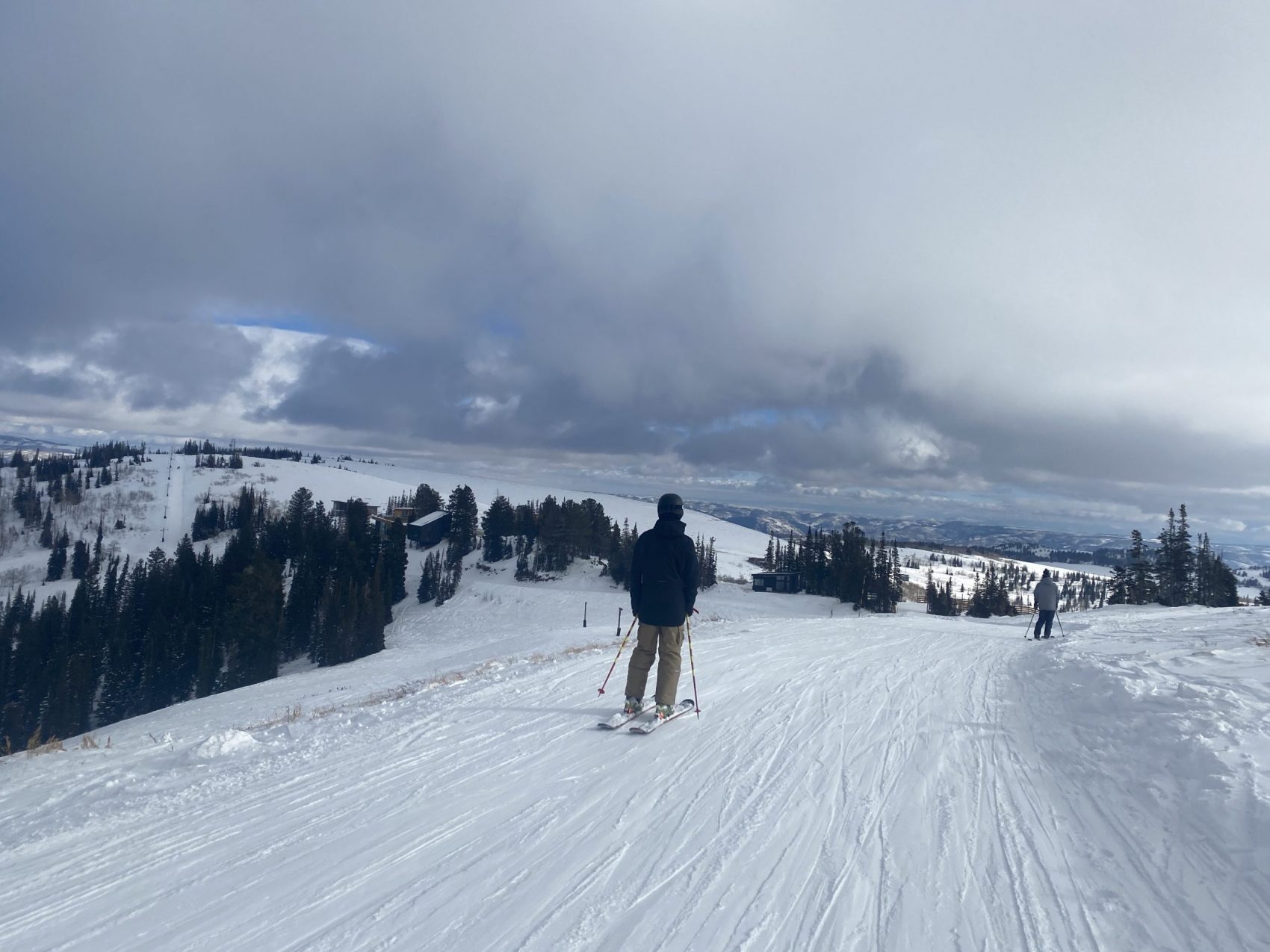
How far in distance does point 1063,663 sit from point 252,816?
13062mm

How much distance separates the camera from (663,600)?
7656 mm

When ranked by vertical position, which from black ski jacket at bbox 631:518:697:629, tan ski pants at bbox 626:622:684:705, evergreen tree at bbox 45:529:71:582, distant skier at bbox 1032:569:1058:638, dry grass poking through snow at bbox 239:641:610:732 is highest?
black ski jacket at bbox 631:518:697:629

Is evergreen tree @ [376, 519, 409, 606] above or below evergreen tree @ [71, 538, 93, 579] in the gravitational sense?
above

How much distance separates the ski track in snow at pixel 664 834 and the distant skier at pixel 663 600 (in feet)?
1.99

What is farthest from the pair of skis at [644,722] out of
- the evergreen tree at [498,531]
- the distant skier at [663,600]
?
the evergreen tree at [498,531]

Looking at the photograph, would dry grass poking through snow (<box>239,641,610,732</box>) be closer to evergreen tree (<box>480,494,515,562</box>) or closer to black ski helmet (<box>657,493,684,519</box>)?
black ski helmet (<box>657,493,684,519</box>)

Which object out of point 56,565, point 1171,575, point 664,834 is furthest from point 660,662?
point 56,565

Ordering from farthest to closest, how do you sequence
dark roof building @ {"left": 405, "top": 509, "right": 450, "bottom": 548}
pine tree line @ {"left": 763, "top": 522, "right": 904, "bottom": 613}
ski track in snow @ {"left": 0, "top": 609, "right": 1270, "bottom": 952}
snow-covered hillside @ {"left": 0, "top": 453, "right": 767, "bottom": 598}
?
snow-covered hillside @ {"left": 0, "top": 453, "right": 767, "bottom": 598} → dark roof building @ {"left": 405, "top": 509, "right": 450, "bottom": 548} → pine tree line @ {"left": 763, "top": 522, "right": 904, "bottom": 613} → ski track in snow @ {"left": 0, "top": 609, "right": 1270, "bottom": 952}

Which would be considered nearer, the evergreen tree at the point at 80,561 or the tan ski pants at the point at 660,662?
the tan ski pants at the point at 660,662

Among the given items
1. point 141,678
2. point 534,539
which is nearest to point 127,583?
point 141,678

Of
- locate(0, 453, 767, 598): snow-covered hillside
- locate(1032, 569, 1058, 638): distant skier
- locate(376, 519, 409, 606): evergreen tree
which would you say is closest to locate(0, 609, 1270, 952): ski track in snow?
locate(1032, 569, 1058, 638): distant skier

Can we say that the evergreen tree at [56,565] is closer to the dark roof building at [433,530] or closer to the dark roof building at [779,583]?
the dark roof building at [433,530]

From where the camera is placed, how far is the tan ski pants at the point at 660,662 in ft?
25.1

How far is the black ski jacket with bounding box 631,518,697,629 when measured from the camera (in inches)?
301
